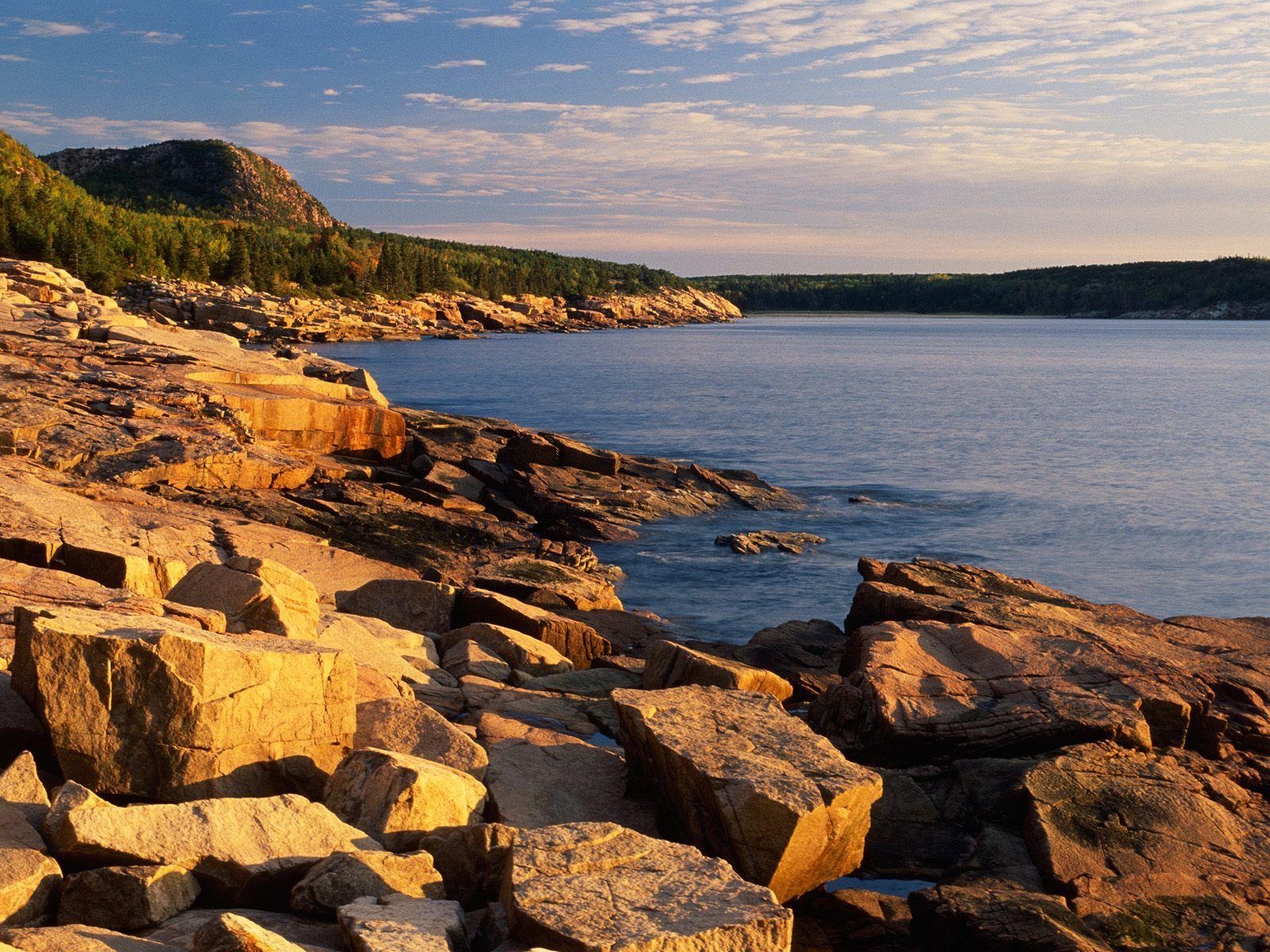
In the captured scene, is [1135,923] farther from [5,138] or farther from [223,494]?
[5,138]

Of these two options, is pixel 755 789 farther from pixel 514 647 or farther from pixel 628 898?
pixel 514 647

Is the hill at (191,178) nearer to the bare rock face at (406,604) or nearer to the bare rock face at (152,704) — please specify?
the bare rock face at (406,604)

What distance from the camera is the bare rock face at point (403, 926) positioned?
534cm

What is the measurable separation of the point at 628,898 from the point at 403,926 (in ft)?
4.14

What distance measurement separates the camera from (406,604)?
13.8 metres

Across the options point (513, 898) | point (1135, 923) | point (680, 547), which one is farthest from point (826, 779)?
point (680, 547)

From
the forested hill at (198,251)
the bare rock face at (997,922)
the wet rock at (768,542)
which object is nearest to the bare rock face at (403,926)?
the bare rock face at (997,922)

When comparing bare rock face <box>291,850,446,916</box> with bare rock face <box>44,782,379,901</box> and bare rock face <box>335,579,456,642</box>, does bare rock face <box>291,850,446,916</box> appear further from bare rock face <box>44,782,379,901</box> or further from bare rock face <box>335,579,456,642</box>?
bare rock face <box>335,579,456,642</box>

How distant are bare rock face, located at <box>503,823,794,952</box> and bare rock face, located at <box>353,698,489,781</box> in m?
1.91

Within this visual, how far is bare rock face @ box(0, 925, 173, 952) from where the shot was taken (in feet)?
16.6

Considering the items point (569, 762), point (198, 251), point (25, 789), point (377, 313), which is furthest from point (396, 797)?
point (377, 313)

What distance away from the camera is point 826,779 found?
323 inches

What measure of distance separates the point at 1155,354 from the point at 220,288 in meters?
83.4

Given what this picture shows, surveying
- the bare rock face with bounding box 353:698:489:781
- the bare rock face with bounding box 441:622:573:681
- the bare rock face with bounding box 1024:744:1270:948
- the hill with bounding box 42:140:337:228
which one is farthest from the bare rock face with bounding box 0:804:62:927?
the hill with bounding box 42:140:337:228
